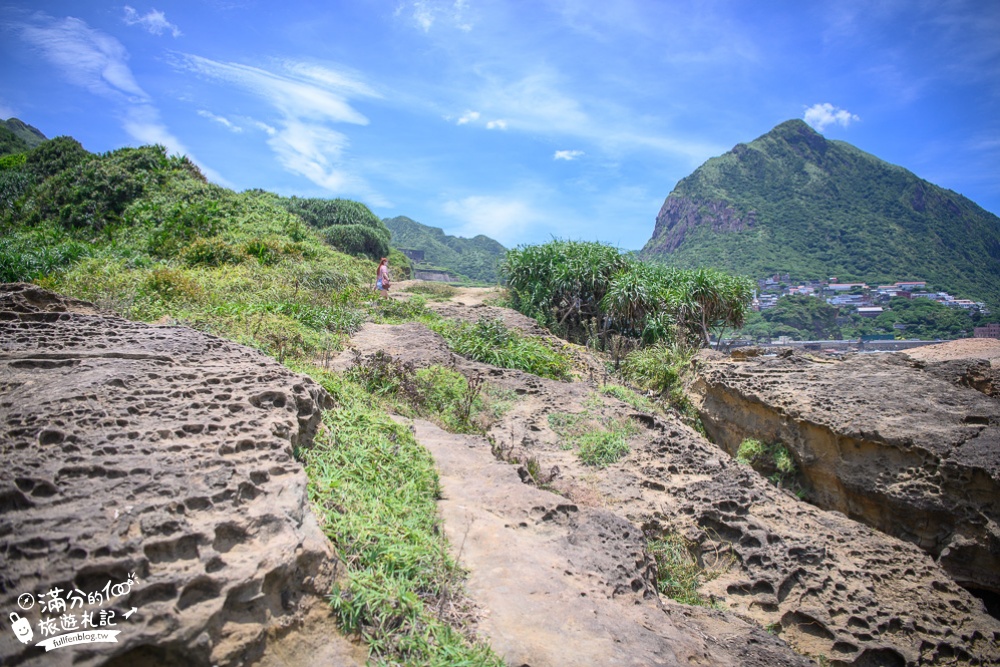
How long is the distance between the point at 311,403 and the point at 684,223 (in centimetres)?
5221

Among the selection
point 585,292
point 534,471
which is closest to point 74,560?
point 534,471

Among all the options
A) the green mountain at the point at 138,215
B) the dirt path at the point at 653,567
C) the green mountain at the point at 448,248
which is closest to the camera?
the dirt path at the point at 653,567

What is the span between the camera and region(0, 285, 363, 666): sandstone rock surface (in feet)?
6.12

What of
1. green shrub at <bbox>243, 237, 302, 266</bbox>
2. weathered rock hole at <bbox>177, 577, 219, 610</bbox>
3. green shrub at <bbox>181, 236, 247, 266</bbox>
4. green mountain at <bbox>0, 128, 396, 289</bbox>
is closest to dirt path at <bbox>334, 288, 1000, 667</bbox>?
weathered rock hole at <bbox>177, 577, 219, 610</bbox>

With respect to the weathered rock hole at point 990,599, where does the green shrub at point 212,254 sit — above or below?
above

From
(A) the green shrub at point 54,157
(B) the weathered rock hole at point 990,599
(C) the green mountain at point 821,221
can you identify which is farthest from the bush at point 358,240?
(B) the weathered rock hole at point 990,599

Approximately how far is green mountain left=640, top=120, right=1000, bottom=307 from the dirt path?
28.1 meters

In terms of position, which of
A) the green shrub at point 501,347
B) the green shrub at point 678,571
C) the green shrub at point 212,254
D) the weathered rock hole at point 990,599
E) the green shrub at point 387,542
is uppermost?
the green shrub at point 212,254

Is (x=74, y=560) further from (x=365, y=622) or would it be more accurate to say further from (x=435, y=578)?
(x=435, y=578)

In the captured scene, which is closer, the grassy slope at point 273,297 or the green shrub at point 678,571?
the grassy slope at point 273,297

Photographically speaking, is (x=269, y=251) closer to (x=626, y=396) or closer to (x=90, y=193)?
(x=90, y=193)

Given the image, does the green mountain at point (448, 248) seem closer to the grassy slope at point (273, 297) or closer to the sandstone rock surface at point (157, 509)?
the grassy slope at point (273, 297)

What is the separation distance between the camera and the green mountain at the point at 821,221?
112ft

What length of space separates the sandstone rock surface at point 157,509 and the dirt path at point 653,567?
0.97m
